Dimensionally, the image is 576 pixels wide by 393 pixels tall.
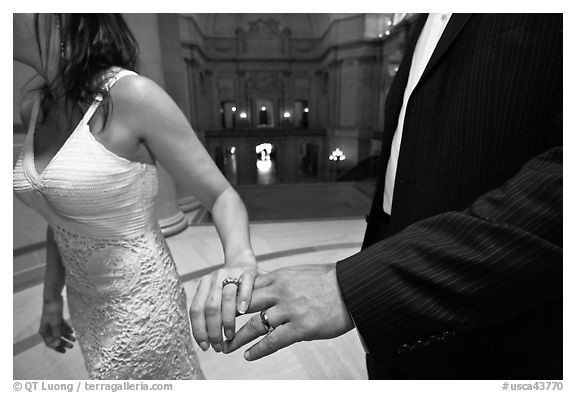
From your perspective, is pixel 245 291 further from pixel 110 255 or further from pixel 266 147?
pixel 266 147

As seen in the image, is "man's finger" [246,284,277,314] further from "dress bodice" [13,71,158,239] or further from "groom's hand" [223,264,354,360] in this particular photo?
"dress bodice" [13,71,158,239]

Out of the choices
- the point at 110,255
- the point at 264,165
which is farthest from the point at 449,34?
the point at 264,165

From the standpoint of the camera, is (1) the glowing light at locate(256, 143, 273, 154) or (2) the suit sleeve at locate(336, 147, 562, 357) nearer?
(2) the suit sleeve at locate(336, 147, 562, 357)

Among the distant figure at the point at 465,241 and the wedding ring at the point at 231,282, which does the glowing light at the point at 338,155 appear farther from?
the wedding ring at the point at 231,282

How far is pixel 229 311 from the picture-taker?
551mm

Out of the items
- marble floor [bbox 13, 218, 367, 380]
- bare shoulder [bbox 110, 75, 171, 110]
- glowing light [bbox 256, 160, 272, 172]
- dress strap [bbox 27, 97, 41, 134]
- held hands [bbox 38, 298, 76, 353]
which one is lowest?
glowing light [bbox 256, 160, 272, 172]

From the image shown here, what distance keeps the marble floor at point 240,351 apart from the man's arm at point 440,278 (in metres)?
1.64

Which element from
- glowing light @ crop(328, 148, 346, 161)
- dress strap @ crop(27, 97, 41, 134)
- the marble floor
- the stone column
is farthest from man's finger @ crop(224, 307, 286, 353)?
glowing light @ crop(328, 148, 346, 161)

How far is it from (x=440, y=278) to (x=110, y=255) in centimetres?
87

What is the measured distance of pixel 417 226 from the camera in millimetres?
507

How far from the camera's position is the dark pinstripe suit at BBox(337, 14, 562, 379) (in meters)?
0.43

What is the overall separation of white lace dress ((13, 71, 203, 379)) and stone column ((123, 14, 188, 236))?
267cm
